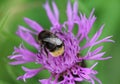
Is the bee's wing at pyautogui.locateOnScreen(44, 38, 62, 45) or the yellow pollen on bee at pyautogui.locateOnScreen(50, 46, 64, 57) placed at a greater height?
the bee's wing at pyautogui.locateOnScreen(44, 38, 62, 45)

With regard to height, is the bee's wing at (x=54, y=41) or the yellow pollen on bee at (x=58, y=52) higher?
the bee's wing at (x=54, y=41)

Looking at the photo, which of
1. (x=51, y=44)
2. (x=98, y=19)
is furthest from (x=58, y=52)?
(x=98, y=19)

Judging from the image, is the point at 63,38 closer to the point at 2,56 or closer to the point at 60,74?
the point at 60,74

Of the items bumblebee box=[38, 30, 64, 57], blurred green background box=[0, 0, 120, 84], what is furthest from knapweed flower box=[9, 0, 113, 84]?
blurred green background box=[0, 0, 120, 84]

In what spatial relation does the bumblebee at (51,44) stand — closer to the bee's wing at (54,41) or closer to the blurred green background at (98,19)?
the bee's wing at (54,41)

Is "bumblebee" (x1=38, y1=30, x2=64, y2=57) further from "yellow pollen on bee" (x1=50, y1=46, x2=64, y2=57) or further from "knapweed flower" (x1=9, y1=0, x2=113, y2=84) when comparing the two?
"knapweed flower" (x1=9, y1=0, x2=113, y2=84)

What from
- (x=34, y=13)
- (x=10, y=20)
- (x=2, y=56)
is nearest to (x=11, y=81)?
(x=2, y=56)

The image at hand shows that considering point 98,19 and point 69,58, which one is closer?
point 69,58

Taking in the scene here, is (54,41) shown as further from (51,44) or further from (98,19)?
(98,19)

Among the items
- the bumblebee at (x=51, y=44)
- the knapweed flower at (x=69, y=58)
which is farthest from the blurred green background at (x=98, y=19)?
the bumblebee at (x=51, y=44)
